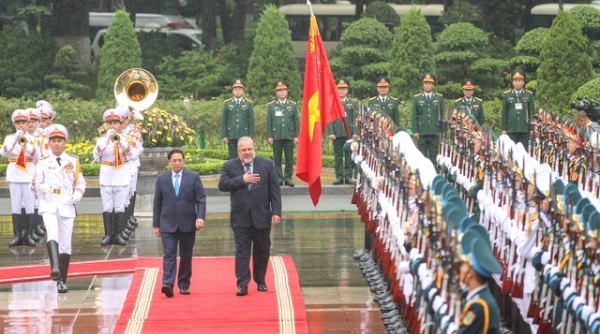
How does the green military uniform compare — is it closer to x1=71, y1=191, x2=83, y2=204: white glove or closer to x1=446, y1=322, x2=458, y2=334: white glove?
x1=71, y1=191, x2=83, y2=204: white glove

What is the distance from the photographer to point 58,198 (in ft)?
41.8

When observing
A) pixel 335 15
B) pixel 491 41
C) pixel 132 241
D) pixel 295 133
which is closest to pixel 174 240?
pixel 132 241

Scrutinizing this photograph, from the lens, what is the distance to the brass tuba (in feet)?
62.3

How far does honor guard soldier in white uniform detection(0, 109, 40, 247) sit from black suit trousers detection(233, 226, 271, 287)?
4312 mm

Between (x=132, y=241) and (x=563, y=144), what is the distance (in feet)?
17.7

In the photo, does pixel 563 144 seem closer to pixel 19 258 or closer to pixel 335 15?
pixel 19 258

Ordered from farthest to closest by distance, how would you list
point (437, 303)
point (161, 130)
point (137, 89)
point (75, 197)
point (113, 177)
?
1. point (137, 89)
2. point (161, 130)
3. point (113, 177)
4. point (75, 197)
5. point (437, 303)

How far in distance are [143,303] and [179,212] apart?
910 mm

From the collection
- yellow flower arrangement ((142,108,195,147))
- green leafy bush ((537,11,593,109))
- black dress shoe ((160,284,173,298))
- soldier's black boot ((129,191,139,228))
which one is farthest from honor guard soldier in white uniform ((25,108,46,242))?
green leafy bush ((537,11,593,109))

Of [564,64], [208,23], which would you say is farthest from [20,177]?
[208,23]

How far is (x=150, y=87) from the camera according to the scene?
758 inches

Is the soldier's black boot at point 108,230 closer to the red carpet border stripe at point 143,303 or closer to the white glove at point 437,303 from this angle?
the red carpet border stripe at point 143,303

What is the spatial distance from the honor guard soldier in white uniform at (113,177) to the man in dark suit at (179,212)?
11.9 ft

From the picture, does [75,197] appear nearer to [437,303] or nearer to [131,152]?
[131,152]
